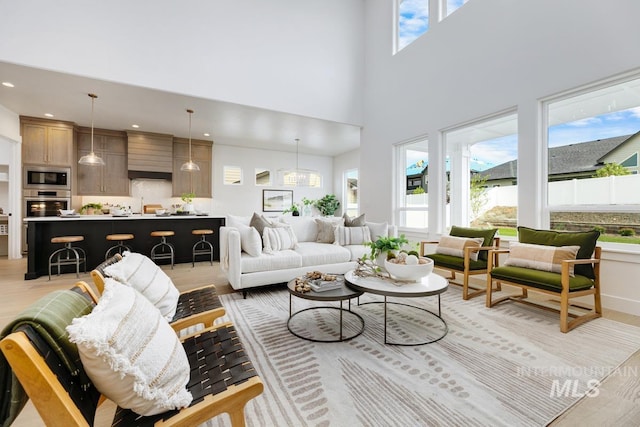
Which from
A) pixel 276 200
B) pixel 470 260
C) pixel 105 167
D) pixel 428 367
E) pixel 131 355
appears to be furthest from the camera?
pixel 276 200

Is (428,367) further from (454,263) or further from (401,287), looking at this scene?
(454,263)

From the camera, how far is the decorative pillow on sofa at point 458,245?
132 inches

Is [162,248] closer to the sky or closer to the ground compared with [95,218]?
closer to the ground

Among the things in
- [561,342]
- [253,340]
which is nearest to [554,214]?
[561,342]

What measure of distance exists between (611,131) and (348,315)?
3.42 metres

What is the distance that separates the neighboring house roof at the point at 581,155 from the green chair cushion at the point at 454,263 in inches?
56.2

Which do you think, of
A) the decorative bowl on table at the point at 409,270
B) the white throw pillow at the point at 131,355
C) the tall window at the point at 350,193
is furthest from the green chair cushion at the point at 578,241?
the tall window at the point at 350,193

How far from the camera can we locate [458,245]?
3445mm

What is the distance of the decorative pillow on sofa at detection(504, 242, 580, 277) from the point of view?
2.57 metres

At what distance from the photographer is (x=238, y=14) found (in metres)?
4.76

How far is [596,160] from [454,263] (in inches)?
74.0

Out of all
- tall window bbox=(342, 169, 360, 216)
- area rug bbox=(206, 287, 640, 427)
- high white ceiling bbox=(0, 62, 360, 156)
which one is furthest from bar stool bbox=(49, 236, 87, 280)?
tall window bbox=(342, 169, 360, 216)

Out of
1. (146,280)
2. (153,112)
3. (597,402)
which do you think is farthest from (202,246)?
(597,402)

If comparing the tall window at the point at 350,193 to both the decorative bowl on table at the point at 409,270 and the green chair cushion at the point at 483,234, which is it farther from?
the decorative bowl on table at the point at 409,270
